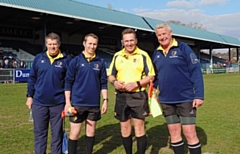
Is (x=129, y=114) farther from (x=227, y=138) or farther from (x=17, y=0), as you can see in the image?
(x=17, y=0)

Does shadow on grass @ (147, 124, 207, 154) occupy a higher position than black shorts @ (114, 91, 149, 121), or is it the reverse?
black shorts @ (114, 91, 149, 121)

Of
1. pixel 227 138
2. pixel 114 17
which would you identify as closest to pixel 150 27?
pixel 114 17

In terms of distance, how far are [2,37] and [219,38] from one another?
3320 centimetres

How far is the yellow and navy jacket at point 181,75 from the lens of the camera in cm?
363

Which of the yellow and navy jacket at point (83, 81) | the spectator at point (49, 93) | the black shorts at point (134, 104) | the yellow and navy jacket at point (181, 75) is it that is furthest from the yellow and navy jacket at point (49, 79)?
the yellow and navy jacket at point (181, 75)

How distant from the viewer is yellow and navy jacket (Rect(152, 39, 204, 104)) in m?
3.63

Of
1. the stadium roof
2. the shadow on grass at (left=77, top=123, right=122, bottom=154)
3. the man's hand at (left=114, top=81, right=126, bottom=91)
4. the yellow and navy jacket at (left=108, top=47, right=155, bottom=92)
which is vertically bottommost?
the shadow on grass at (left=77, top=123, right=122, bottom=154)

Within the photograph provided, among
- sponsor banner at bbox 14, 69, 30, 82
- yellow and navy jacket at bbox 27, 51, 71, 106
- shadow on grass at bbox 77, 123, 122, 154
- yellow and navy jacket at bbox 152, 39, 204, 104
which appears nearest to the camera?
yellow and navy jacket at bbox 152, 39, 204, 104

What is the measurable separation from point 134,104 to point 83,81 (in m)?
0.78

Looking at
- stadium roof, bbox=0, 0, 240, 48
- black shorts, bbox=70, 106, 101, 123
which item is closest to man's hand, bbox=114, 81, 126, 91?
black shorts, bbox=70, 106, 101, 123

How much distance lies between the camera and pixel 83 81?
12.9 ft

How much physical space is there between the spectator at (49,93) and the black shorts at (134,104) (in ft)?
2.72

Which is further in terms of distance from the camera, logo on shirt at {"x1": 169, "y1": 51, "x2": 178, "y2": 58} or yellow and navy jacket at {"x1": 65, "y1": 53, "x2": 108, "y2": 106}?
yellow and navy jacket at {"x1": 65, "y1": 53, "x2": 108, "y2": 106}

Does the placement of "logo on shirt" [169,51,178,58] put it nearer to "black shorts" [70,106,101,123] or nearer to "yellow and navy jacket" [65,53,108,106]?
"yellow and navy jacket" [65,53,108,106]
